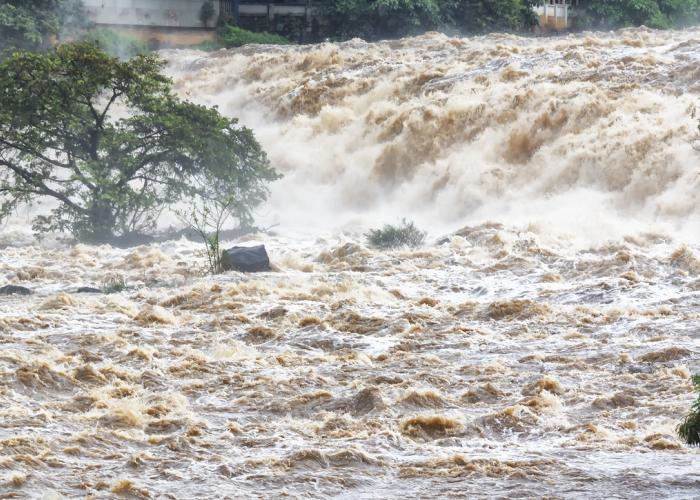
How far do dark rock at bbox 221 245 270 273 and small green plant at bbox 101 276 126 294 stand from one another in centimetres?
132

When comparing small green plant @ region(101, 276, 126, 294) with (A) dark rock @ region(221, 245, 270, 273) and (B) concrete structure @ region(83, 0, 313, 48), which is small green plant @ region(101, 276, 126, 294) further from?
(B) concrete structure @ region(83, 0, 313, 48)

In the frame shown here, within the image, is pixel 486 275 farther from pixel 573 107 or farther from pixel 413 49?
pixel 413 49

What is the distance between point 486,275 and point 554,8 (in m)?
29.1

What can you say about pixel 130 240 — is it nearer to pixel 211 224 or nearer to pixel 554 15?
pixel 211 224

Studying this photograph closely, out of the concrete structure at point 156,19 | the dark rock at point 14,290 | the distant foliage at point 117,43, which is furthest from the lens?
the concrete structure at point 156,19

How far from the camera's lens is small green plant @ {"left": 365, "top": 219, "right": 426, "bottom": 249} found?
57.5 ft

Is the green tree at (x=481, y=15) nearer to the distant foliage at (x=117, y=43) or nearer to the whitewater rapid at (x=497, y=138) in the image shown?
the distant foliage at (x=117, y=43)

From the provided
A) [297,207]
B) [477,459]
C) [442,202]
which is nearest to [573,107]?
[442,202]

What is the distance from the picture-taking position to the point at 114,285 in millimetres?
15055

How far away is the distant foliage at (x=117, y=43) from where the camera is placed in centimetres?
3894

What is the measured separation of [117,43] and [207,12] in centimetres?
336

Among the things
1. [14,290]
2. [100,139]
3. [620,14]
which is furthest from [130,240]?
[620,14]

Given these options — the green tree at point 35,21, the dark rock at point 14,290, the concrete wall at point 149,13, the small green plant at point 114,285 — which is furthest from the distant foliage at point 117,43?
the dark rock at point 14,290

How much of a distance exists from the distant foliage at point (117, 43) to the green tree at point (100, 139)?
20.0m
